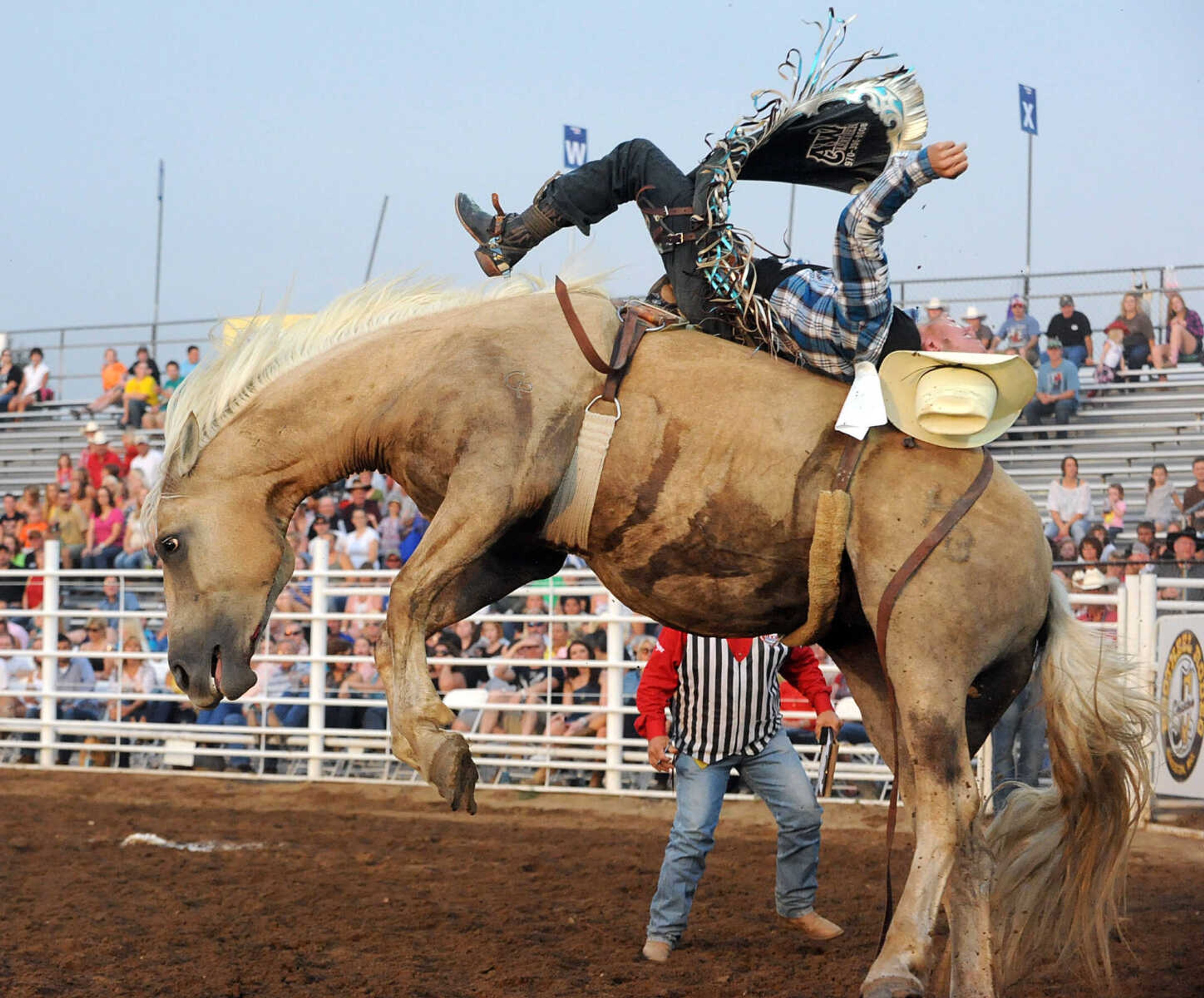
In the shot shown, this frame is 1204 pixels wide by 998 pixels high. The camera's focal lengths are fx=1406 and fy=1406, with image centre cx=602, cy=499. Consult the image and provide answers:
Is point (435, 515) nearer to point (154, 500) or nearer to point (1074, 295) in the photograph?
point (154, 500)

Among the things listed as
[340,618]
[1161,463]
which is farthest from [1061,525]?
[340,618]

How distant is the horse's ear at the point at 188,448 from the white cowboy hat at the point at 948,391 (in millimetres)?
1913

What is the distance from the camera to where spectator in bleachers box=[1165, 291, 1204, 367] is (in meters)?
14.4

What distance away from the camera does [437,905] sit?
6.57 metres

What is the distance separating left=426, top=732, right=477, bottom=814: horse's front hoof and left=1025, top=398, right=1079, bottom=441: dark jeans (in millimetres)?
11507

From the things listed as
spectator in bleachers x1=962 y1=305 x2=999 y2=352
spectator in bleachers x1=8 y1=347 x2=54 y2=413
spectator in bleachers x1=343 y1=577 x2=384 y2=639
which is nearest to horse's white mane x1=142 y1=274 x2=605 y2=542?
spectator in bleachers x1=343 y1=577 x2=384 y2=639

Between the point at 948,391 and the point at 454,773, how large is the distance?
1.62 metres

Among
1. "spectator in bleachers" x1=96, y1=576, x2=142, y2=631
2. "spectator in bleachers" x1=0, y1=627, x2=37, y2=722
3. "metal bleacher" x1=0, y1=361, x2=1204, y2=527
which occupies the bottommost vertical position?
"spectator in bleachers" x1=0, y1=627, x2=37, y2=722

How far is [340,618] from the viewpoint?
11.1 metres

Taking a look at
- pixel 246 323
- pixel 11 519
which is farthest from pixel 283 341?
pixel 11 519

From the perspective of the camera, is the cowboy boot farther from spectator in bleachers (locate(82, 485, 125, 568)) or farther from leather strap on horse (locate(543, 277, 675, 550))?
spectator in bleachers (locate(82, 485, 125, 568))

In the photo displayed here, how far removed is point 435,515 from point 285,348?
2.53 feet

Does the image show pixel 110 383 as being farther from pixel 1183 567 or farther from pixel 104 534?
pixel 1183 567

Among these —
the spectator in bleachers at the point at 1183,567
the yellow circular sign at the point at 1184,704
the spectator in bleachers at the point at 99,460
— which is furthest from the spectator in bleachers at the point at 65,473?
the yellow circular sign at the point at 1184,704
